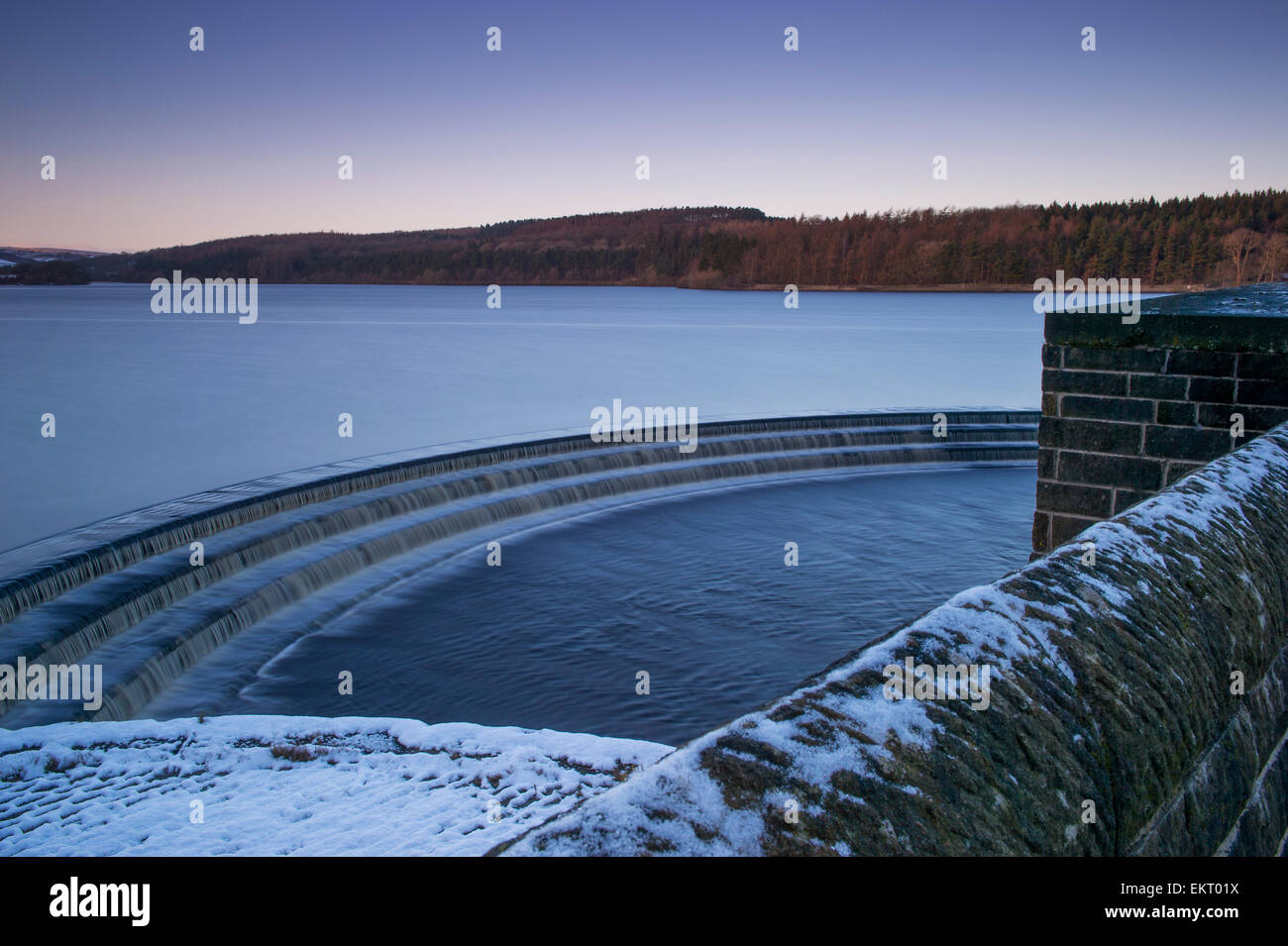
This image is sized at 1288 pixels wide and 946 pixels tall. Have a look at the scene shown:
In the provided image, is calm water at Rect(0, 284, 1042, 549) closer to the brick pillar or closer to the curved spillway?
the curved spillway

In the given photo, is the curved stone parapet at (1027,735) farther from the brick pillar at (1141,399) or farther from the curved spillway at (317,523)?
the curved spillway at (317,523)

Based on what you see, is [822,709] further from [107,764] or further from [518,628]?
[518,628]

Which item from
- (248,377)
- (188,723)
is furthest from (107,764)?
(248,377)

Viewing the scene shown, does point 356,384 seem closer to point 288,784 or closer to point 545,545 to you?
point 545,545

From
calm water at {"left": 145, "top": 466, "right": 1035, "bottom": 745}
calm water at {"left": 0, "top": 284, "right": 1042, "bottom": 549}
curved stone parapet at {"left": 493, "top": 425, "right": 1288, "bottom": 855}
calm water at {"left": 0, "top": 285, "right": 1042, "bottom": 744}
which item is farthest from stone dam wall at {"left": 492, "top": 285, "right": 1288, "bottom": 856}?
calm water at {"left": 0, "top": 284, "right": 1042, "bottom": 549}

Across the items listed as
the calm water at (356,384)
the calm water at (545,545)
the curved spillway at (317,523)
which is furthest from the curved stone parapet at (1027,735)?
the calm water at (356,384)

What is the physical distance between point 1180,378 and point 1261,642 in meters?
3.47

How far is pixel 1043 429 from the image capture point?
629cm

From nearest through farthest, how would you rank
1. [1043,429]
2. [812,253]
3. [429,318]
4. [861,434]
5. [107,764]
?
[107,764]
[1043,429]
[861,434]
[429,318]
[812,253]

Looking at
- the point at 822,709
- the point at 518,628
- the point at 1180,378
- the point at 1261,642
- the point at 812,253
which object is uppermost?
the point at 812,253

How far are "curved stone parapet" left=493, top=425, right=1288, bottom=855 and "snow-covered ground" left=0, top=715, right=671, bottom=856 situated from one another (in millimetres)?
3037

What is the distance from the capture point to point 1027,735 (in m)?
1.66

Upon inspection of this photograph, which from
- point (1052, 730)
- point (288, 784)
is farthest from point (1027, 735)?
point (288, 784)

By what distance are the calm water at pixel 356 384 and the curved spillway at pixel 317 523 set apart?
9.59 feet
